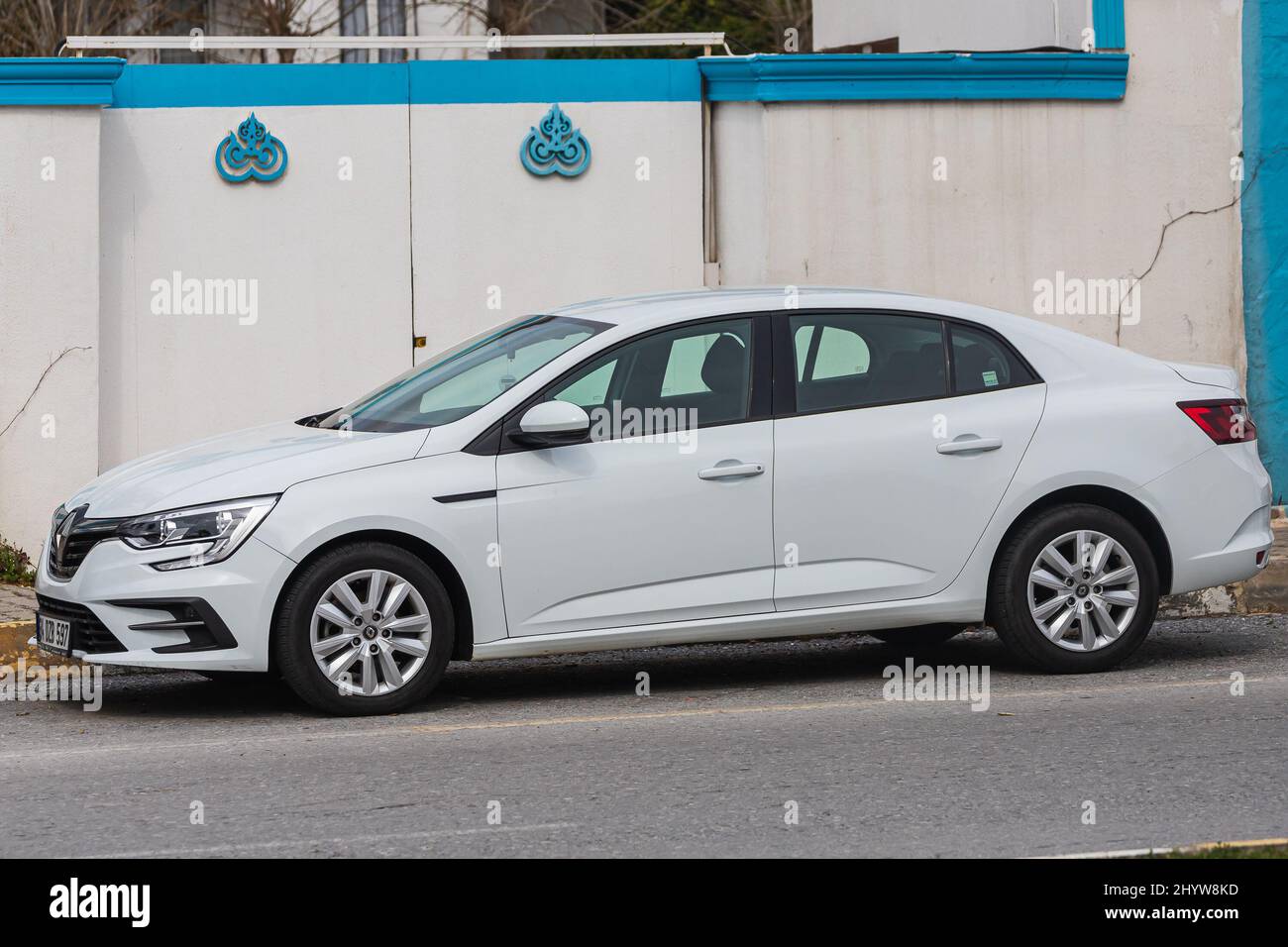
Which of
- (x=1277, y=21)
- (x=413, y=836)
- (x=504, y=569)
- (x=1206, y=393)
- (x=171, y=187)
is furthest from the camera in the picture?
(x=1277, y=21)

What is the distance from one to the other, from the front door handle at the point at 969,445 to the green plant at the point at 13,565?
5949 millimetres

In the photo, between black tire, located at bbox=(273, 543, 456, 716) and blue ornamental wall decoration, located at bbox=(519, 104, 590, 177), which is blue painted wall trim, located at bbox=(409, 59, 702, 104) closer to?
blue ornamental wall decoration, located at bbox=(519, 104, 590, 177)

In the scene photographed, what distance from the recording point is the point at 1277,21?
11945mm

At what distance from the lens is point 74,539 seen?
23.4 ft

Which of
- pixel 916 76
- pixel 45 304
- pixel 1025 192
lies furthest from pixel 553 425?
pixel 1025 192

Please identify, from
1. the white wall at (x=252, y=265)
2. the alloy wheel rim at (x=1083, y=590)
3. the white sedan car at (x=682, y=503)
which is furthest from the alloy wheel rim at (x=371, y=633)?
the white wall at (x=252, y=265)

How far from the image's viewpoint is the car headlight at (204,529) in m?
6.84

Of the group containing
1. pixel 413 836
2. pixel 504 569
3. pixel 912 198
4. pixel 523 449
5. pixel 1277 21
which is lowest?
pixel 413 836

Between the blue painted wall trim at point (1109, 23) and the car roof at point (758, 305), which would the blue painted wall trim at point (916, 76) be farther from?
the car roof at point (758, 305)

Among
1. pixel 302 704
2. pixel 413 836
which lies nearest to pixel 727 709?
pixel 302 704

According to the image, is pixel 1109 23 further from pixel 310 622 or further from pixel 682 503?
pixel 310 622

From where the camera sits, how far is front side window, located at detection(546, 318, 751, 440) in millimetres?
7398

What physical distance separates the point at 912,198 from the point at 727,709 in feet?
17.5

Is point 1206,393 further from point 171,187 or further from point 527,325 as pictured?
point 171,187
